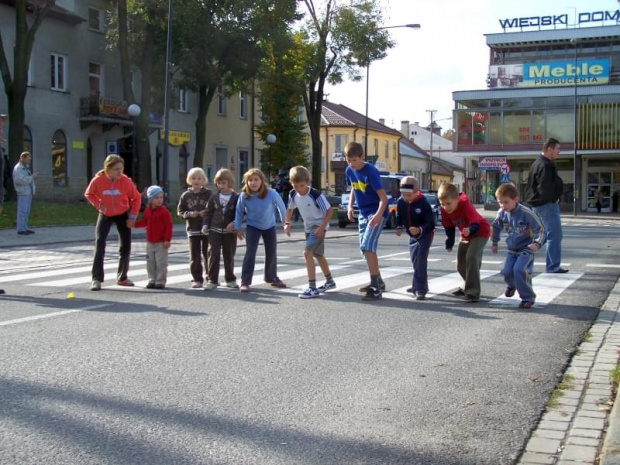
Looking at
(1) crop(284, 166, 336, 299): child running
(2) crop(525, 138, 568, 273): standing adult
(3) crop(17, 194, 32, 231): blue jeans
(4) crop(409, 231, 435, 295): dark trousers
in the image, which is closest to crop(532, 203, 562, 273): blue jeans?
(2) crop(525, 138, 568, 273): standing adult

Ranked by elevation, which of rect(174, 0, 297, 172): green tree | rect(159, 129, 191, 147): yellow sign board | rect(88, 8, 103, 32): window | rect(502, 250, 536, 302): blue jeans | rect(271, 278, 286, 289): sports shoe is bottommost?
rect(271, 278, 286, 289): sports shoe

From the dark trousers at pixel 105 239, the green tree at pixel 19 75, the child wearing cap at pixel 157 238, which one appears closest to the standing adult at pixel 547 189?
the child wearing cap at pixel 157 238

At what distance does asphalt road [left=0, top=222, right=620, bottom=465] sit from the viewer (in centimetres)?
434

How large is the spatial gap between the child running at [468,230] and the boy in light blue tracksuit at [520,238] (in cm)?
19

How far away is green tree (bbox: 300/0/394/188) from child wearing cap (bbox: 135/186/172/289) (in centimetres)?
3157

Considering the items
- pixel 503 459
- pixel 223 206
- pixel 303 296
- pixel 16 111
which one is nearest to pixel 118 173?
pixel 223 206

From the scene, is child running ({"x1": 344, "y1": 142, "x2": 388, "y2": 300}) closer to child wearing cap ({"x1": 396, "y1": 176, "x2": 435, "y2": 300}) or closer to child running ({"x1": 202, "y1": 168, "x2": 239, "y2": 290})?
child wearing cap ({"x1": 396, "y1": 176, "x2": 435, "y2": 300})

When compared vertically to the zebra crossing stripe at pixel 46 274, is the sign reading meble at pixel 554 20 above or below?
above

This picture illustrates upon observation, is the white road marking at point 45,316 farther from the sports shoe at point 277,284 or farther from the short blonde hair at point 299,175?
the short blonde hair at point 299,175

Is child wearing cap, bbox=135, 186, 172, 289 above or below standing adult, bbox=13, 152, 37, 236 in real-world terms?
below

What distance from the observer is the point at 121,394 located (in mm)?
5270

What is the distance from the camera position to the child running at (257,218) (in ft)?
34.7

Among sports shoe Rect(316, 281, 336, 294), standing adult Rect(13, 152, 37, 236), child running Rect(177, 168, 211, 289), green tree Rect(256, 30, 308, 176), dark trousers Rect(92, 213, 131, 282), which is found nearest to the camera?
sports shoe Rect(316, 281, 336, 294)

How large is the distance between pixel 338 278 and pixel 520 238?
3.59 m
